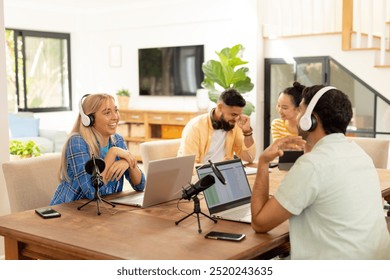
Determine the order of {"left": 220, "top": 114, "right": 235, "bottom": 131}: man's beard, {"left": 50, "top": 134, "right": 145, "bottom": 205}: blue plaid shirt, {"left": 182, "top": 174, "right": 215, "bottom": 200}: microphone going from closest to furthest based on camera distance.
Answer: {"left": 182, "top": 174, "right": 215, "bottom": 200}: microphone
{"left": 50, "top": 134, "right": 145, "bottom": 205}: blue plaid shirt
{"left": 220, "top": 114, "right": 235, "bottom": 131}: man's beard

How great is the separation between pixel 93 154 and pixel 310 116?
111 cm

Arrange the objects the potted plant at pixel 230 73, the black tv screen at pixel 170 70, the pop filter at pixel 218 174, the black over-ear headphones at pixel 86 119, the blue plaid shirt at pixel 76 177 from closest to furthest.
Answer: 1. the pop filter at pixel 218 174
2. the blue plaid shirt at pixel 76 177
3. the black over-ear headphones at pixel 86 119
4. the potted plant at pixel 230 73
5. the black tv screen at pixel 170 70

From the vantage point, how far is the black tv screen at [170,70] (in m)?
7.74

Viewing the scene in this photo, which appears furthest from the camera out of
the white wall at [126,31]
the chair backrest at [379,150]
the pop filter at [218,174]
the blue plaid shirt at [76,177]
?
the white wall at [126,31]

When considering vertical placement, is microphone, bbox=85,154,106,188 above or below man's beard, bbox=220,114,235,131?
below

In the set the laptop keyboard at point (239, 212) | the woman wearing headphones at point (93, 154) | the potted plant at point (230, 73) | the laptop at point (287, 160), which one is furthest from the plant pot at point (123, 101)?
the laptop keyboard at point (239, 212)

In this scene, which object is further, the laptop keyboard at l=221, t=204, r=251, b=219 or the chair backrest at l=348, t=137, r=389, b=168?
the chair backrest at l=348, t=137, r=389, b=168

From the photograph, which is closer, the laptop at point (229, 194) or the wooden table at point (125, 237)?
the wooden table at point (125, 237)

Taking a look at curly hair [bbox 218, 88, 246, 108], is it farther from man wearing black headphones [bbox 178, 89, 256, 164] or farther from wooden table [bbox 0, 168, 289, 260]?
wooden table [bbox 0, 168, 289, 260]

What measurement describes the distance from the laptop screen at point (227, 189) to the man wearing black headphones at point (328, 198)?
0.94 feet

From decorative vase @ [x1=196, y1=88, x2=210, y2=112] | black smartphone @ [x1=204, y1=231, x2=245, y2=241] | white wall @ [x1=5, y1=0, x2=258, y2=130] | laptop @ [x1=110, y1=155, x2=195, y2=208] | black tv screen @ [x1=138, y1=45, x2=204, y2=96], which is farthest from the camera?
black tv screen @ [x1=138, y1=45, x2=204, y2=96]

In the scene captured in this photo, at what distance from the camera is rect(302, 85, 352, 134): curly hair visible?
184cm

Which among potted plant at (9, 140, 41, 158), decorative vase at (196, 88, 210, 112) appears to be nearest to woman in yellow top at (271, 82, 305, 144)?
potted plant at (9, 140, 41, 158)

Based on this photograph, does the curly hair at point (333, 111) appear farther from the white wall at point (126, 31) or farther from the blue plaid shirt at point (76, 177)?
the white wall at point (126, 31)
